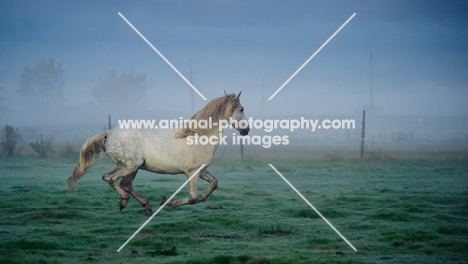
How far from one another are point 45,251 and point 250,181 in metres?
11.5

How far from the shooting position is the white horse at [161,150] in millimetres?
11500

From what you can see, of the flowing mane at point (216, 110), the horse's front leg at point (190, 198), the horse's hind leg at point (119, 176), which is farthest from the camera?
the flowing mane at point (216, 110)

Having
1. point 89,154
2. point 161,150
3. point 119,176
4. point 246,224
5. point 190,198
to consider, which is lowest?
point 246,224

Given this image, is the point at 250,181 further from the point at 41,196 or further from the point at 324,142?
the point at 324,142

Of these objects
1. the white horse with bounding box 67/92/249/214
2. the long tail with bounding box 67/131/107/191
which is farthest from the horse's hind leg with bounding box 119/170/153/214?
the long tail with bounding box 67/131/107/191

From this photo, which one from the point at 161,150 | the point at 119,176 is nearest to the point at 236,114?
the point at 161,150

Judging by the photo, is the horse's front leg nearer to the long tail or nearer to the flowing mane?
the flowing mane

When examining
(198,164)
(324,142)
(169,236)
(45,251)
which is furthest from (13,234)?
(324,142)

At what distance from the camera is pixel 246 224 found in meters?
11.1

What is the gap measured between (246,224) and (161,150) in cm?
199

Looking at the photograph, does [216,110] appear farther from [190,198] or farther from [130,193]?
[130,193]

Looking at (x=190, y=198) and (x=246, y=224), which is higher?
(x=190, y=198)

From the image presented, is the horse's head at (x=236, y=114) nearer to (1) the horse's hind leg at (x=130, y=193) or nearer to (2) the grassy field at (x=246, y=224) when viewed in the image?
(2) the grassy field at (x=246, y=224)

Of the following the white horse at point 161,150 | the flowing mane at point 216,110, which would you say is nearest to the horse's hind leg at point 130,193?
the white horse at point 161,150
